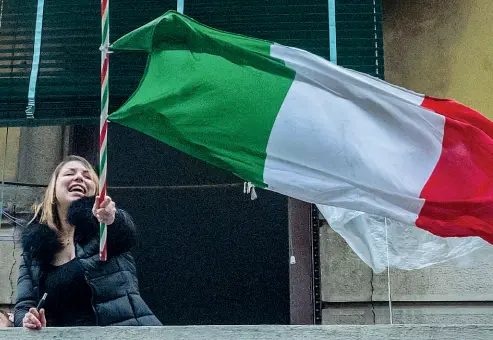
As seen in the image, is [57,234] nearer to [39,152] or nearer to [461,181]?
[461,181]

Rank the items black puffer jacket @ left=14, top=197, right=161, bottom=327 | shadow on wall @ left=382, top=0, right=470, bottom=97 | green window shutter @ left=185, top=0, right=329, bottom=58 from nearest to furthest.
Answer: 1. black puffer jacket @ left=14, top=197, right=161, bottom=327
2. green window shutter @ left=185, top=0, right=329, bottom=58
3. shadow on wall @ left=382, top=0, right=470, bottom=97

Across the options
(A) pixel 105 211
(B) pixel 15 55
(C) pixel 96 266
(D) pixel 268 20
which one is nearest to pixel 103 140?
(A) pixel 105 211

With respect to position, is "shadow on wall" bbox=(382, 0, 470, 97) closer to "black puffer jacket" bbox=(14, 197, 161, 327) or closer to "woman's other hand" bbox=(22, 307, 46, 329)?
"black puffer jacket" bbox=(14, 197, 161, 327)

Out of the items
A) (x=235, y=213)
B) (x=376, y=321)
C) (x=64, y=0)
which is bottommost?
(x=376, y=321)

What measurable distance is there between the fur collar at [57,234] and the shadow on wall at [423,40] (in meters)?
3.36

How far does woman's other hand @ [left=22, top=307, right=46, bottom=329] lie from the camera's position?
5.14 m

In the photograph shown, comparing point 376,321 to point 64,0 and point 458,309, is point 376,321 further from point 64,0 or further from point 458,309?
point 64,0

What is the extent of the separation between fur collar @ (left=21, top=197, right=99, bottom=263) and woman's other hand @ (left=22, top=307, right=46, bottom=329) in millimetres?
464

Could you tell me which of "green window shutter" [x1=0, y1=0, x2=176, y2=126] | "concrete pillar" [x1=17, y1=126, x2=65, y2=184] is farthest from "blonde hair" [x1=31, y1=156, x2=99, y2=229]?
"concrete pillar" [x1=17, y1=126, x2=65, y2=184]

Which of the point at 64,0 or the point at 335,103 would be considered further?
the point at 64,0

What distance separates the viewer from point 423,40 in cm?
810

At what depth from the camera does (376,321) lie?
7.45 meters

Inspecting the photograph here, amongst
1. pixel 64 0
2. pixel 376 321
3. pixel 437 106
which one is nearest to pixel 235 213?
pixel 376 321

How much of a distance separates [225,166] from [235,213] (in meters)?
3.01
